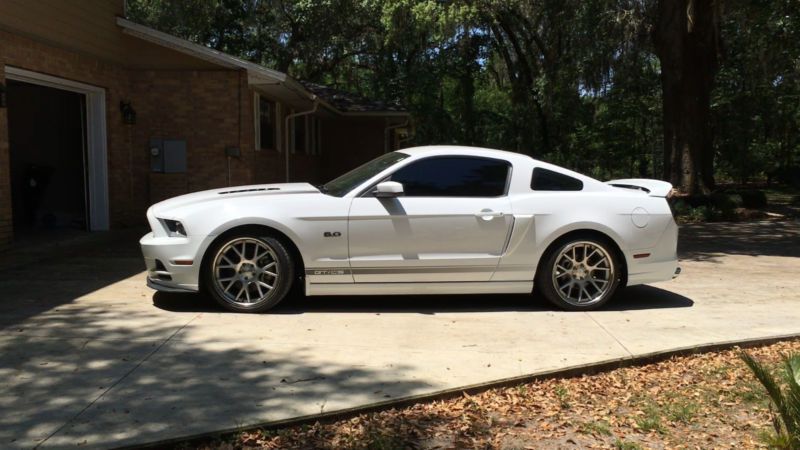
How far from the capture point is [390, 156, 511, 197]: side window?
618 cm

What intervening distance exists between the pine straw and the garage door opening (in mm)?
9930

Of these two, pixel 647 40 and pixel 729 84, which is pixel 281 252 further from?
pixel 729 84

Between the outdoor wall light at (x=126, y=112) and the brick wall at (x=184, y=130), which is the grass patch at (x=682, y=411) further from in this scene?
the outdoor wall light at (x=126, y=112)

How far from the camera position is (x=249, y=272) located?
5.88 metres

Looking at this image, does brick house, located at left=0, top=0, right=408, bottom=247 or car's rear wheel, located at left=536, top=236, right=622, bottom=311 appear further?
brick house, located at left=0, top=0, right=408, bottom=247

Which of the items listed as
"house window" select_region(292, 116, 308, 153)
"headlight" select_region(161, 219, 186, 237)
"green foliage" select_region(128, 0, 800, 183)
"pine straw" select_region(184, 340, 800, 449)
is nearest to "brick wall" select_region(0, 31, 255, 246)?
"house window" select_region(292, 116, 308, 153)

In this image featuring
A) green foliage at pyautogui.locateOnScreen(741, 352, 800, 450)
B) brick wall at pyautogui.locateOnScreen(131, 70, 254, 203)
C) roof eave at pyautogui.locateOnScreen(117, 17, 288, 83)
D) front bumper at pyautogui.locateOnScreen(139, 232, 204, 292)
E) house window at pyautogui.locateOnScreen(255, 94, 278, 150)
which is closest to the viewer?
green foliage at pyautogui.locateOnScreen(741, 352, 800, 450)

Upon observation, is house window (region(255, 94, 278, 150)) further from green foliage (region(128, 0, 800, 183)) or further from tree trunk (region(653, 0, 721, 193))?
tree trunk (region(653, 0, 721, 193))

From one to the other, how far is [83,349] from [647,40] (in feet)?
64.9

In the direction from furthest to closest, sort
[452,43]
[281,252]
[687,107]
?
[452,43], [687,107], [281,252]

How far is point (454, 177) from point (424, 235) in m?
0.66

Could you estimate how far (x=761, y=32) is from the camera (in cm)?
1380

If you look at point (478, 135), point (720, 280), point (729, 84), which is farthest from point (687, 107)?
point (478, 135)

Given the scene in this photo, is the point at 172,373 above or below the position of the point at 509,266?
below
